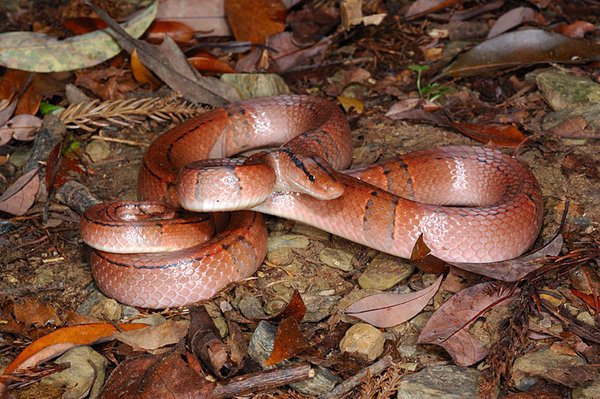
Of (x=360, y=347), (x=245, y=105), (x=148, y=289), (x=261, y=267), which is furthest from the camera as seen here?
(x=245, y=105)

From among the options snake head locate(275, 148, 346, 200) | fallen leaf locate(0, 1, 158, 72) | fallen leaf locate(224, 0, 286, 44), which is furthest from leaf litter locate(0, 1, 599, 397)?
snake head locate(275, 148, 346, 200)

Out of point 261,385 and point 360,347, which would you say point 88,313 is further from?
point 360,347

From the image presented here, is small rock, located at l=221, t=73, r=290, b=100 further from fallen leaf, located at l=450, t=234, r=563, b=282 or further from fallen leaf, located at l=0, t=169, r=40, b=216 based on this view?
fallen leaf, located at l=450, t=234, r=563, b=282

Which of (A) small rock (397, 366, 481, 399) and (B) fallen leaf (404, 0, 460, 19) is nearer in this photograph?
(A) small rock (397, 366, 481, 399)

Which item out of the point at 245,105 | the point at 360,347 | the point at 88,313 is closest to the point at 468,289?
the point at 360,347

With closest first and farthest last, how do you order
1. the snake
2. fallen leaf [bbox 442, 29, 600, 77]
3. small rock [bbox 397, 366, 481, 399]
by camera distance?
small rock [bbox 397, 366, 481, 399] → the snake → fallen leaf [bbox 442, 29, 600, 77]

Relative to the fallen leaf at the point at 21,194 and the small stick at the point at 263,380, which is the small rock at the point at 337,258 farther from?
the fallen leaf at the point at 21,194
